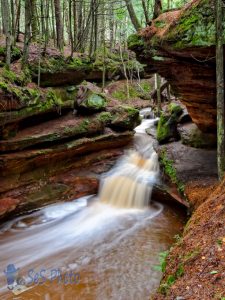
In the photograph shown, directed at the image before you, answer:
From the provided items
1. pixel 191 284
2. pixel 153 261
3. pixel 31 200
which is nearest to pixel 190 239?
pixel 191 284

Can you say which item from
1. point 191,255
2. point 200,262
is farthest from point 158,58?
point 200,262

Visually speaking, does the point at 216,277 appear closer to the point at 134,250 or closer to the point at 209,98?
the point at 134,250

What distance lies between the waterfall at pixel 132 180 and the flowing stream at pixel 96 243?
0.11 ft

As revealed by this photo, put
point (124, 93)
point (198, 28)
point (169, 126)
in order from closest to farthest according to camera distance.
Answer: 1. point (198, 28)
2. point (169, 126)
3. point (124, 93)

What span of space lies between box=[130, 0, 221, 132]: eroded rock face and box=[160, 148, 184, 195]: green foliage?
1.66 meters

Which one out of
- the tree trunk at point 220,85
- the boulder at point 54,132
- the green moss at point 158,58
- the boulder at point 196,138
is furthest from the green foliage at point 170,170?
the green moss at point 158,58

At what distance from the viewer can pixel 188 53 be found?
7.67 metres

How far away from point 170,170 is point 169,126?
3.17m

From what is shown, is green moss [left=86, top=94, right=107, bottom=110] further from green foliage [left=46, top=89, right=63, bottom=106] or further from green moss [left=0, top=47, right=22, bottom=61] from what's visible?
green moss [left=0, top=47, right=22, bottom=61]

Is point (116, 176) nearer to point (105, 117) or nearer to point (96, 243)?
point (105, 117)

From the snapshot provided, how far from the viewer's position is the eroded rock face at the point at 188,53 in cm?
717

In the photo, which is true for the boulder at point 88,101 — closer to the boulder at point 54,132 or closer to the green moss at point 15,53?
the boulder at point 54,132

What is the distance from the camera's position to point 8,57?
1053cm

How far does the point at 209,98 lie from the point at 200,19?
258cm
